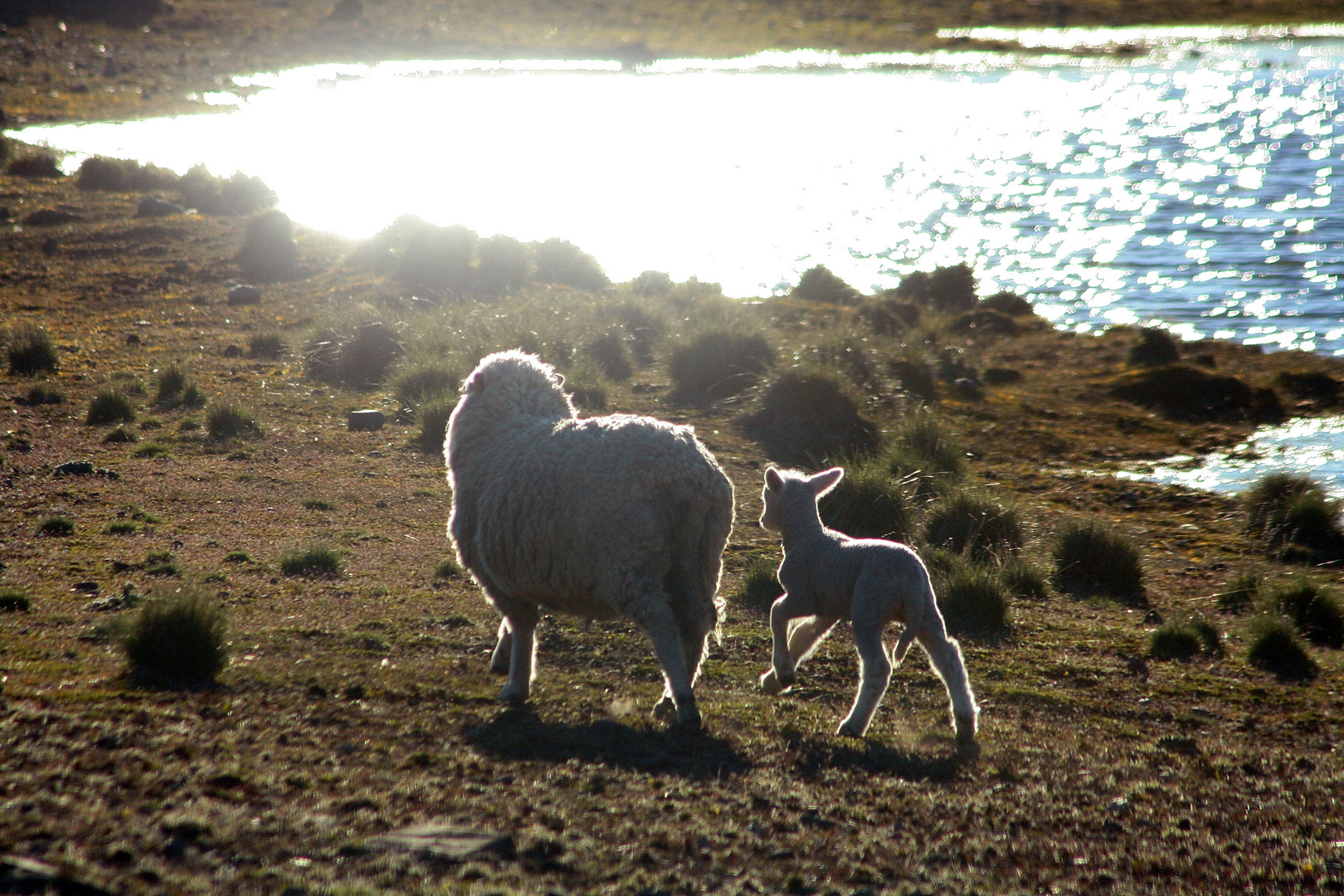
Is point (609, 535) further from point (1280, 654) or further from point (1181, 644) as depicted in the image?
point (1280, 654)

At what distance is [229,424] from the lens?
1395 cm

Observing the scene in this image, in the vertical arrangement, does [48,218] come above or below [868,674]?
above

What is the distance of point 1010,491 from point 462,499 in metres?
8.53

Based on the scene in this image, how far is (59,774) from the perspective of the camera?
456cm

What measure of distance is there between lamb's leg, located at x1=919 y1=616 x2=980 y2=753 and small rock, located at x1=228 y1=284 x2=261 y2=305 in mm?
18503

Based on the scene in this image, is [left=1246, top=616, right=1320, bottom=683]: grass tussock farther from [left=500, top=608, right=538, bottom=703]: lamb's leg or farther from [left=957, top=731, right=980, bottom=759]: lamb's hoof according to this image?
[left=500, top=608, right=538, bottom=703]: lamb's leg

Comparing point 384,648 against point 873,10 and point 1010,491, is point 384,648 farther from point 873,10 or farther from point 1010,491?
point 873,10

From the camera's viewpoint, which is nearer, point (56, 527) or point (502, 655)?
point (502, 655)

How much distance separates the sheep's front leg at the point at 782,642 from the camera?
7.08m

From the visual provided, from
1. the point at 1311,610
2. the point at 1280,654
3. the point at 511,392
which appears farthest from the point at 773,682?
the point at 1311,610

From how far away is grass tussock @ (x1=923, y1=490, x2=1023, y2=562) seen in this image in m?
11.2

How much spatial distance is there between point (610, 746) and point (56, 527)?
21.3ft

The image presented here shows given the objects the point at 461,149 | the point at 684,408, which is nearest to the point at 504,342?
the point at 684,408

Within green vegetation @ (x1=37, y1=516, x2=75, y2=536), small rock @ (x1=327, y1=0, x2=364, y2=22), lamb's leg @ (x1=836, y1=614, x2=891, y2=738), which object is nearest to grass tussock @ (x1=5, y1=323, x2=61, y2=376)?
green vegetation @ (x1=37, y1=516, x2=75, y2=536)
